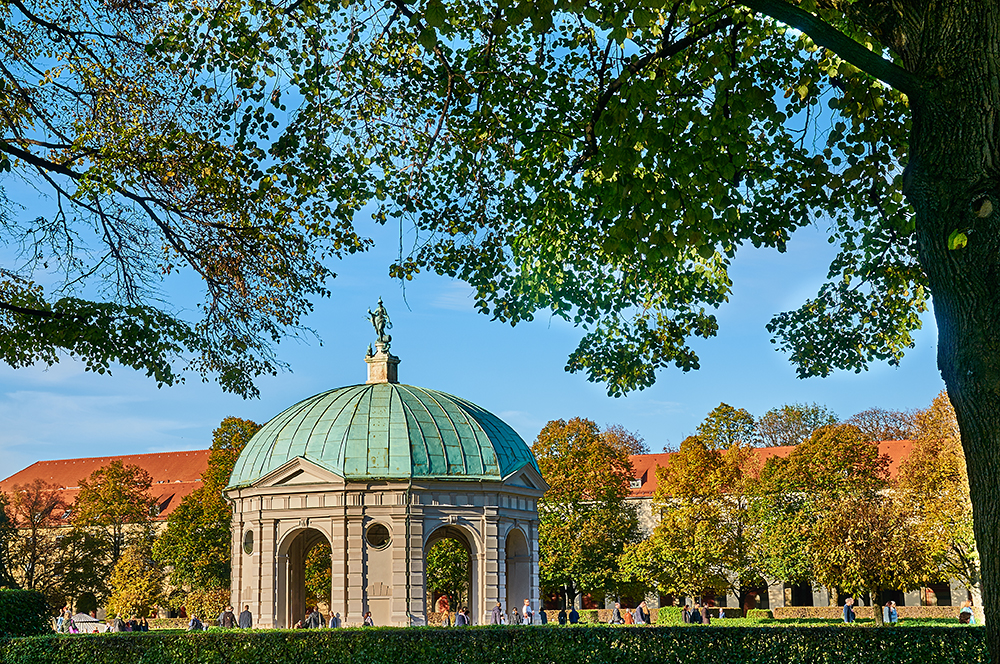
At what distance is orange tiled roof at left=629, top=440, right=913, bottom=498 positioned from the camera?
186ft

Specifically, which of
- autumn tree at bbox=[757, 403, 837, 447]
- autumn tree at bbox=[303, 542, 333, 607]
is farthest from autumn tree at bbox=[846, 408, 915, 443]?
autumn tree at bbox=[303, 542, 333, 607]

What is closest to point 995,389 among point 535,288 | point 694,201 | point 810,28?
point 810,28

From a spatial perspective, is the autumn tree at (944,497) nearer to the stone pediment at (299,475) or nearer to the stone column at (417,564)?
the stone column at (417,564)

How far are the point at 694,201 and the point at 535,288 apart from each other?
12.8ft

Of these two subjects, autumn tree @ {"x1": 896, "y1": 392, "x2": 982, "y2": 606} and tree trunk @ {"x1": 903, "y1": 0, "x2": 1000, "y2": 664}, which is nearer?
tree trunk @ {"x1": 903, "y1": 0, "x2": 1000, "y2": 664}

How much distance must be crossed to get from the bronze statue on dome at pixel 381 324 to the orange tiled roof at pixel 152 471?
136 feet

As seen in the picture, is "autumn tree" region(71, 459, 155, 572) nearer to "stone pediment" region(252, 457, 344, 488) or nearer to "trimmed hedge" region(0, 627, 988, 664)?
"stone pediment" region(252, 457, 344, 488)

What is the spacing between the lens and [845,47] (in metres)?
8.20

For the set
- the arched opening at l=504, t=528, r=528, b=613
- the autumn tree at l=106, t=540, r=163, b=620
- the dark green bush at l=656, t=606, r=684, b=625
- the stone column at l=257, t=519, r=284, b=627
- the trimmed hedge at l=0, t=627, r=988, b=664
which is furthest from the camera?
the autumn tree at l=106, t=540, r=163, b=620

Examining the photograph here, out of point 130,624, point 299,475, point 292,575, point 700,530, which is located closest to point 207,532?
point 130,624

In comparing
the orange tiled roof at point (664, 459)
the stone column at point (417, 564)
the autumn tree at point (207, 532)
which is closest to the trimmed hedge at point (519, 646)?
the stone column at point (417, 564)

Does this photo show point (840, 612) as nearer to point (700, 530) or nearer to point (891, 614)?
point (700, 530)

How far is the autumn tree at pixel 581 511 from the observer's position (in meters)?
46.9

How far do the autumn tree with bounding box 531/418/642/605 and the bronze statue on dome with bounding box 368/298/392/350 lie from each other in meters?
15.7
